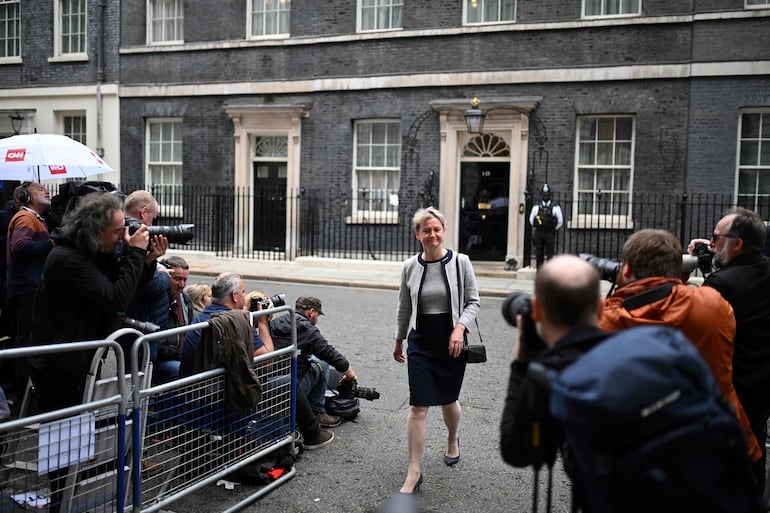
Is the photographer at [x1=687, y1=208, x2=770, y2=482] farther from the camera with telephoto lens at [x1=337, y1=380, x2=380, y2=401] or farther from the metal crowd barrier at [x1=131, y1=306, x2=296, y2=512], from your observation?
the camera with telephoto lens at [x1=337, y1=380, x2=380, y2=401]

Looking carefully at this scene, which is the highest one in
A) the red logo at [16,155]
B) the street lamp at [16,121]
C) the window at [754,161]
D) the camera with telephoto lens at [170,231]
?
the street lamp at [16,121]

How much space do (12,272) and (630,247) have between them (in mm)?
4945

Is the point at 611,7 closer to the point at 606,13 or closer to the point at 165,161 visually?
the point at 606,13

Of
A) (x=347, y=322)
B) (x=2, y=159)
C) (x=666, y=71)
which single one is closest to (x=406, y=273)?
(x=2, y=159)

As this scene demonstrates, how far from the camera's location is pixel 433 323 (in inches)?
187

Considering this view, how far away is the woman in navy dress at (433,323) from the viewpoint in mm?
4617

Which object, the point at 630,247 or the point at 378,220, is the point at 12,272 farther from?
the point at 378,220

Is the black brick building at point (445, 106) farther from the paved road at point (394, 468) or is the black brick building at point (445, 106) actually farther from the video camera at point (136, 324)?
the video camera at point (136, 324)

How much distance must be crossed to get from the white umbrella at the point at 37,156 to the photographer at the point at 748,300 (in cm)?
621

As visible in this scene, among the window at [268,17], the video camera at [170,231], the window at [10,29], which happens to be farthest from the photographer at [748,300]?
the window at [10,29]

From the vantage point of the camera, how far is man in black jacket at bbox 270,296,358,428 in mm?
5465

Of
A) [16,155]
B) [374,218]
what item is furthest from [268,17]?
[16,155]

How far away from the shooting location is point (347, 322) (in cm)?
1049

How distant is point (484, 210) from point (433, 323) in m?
13.0
